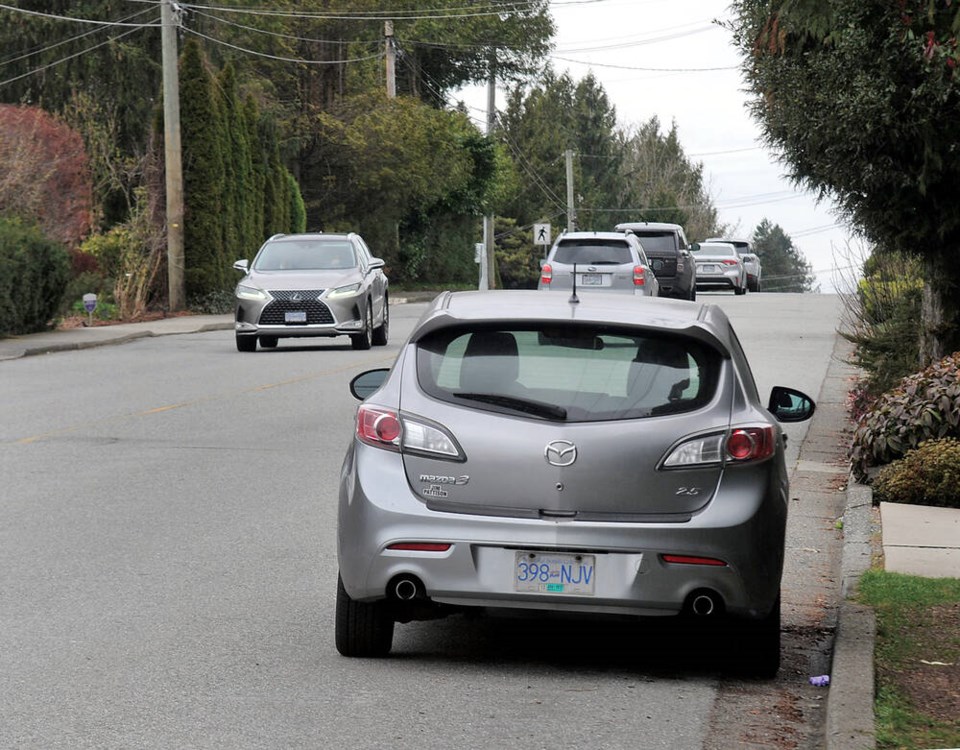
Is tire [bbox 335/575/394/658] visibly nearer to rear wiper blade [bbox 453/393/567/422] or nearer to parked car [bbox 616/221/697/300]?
rear wiper blade [bbox 453/393/567/422]

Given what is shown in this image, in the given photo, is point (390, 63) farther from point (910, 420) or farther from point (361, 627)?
point (361, 627)

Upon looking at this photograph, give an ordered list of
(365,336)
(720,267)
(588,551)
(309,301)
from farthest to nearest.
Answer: (720,267), (365,336), (309,301), (588,551)

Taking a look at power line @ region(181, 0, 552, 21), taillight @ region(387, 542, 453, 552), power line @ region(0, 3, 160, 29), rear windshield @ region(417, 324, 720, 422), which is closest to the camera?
taillight @ region(387, 542, 453, 552)

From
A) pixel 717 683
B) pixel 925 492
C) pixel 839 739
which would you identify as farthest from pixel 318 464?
pixel 839 739

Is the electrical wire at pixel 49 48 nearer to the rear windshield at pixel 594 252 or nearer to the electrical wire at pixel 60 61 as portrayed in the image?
the electrical wire at pixel 60 61

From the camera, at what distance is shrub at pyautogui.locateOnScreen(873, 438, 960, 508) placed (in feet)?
34.5

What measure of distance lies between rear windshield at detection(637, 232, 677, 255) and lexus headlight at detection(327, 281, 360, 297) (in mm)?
12108

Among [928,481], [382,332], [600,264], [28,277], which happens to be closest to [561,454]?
[928,481]

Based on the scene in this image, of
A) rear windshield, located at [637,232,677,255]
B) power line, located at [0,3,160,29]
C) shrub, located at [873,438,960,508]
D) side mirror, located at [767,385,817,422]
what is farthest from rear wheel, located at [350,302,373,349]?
power line, located at [0,3,160,29]

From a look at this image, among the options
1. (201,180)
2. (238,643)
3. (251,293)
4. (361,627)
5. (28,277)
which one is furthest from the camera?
(201,180)

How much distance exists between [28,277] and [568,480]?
75.3 ft

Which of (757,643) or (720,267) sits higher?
(757,643)

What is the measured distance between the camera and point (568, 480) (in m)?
6.32

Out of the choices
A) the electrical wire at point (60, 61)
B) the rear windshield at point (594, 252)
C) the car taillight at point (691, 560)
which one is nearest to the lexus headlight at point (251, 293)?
the rear windshield at point (594, 252)
